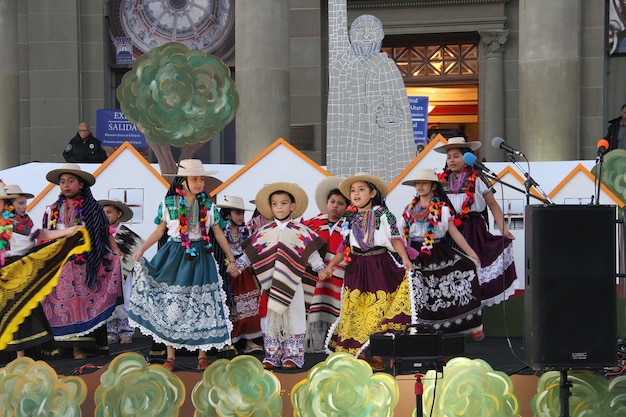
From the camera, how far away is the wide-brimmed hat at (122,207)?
12.5 metres

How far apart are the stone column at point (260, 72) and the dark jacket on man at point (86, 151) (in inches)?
74.4

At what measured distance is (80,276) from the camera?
36.5ft

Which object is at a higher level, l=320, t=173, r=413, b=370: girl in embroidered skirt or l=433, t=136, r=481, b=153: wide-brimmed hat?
l=433, t=136, r=481, b=153: wide-brimmed hat

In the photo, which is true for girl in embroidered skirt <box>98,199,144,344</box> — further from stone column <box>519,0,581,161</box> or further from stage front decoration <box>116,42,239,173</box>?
stone column <box>519,0,581,161</box>

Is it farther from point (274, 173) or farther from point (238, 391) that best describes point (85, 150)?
point (238, 391)

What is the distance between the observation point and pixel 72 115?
20922mm

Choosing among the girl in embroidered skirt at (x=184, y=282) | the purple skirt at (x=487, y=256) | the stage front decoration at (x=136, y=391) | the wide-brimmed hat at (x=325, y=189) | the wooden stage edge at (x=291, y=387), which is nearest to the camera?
the wooden stage edge at (x=291, y=387)

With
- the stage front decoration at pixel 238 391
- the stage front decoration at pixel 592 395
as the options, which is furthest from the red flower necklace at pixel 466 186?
the stage front decoration at pixel 238 391

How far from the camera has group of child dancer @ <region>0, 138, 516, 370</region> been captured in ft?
32.4

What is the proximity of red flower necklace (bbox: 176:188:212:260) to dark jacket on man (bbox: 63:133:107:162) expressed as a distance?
6718 millimetres

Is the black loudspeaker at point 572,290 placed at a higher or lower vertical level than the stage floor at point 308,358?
higher

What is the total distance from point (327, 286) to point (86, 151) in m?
6.43

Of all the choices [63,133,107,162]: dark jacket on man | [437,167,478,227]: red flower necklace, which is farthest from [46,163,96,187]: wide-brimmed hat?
[63,133,107,162]: dark jacket on man

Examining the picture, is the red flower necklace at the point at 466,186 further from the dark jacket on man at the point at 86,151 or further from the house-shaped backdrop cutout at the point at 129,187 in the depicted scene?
the dark jacket on man at the point at 86,151
